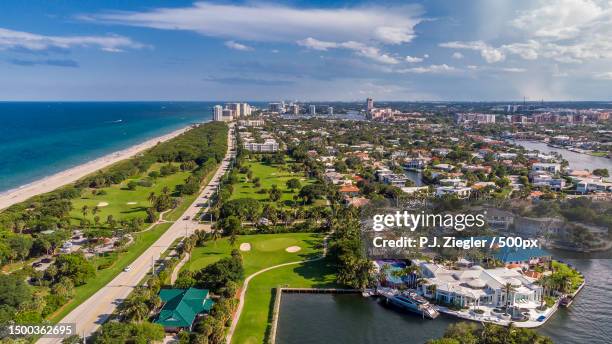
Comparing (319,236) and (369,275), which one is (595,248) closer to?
(369,275)

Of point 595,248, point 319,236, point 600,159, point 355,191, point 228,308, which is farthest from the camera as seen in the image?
point 600,159

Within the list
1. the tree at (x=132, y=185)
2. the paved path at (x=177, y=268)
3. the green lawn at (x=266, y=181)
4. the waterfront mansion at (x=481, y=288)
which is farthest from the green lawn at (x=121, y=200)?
the waterfront mansion at (x=481, y=288)

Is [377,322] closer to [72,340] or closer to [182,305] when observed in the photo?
[182,305]

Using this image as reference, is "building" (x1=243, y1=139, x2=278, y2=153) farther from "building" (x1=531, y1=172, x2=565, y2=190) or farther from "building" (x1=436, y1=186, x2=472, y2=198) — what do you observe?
"building" (x1=531, y1=172, x2=565, y2=190)

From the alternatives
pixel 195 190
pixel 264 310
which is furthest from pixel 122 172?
pixel 264 310

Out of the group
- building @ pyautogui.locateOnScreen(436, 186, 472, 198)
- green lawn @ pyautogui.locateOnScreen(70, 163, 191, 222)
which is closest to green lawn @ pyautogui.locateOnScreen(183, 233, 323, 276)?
green lawn @ pyautogui.locateOnScreen(70, 163, 191, 222)

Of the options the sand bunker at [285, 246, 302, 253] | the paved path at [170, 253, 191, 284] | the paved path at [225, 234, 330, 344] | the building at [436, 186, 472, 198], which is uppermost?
the building at [436, 186, 472, 198]

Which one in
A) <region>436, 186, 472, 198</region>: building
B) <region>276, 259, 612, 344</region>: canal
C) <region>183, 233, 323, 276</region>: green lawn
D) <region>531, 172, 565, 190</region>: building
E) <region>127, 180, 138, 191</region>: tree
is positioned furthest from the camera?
<region>531, 172, 565, 190</region>: building
